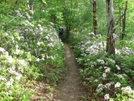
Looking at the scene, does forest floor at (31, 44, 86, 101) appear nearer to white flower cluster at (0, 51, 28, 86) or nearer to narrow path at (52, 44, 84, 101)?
narrow path at (52, 44, 84, 101)

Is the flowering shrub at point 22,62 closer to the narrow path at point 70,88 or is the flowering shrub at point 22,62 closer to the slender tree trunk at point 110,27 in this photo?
the narrow path at point 70,88

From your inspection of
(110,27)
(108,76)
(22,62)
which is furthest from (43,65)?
(110,27)

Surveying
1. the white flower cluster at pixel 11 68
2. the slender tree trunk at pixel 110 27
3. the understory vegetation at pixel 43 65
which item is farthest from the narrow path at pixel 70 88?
the slender tree trunk at pixel 110 27

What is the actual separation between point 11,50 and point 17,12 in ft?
10.1

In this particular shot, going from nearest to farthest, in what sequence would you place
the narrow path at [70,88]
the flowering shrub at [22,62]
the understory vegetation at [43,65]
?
1. the flowering shrub at [22,62]
2. the understory vegetation at [43,65]
3. the narrow path at [70,88]

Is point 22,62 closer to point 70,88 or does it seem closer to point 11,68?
point 11,68

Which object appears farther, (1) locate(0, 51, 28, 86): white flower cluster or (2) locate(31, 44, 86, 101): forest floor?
(2) locate(31, 44, 86, 101): forest floor

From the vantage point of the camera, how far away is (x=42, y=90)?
7188mm

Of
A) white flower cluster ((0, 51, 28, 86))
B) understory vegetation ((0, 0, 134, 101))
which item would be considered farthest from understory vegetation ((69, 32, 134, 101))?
white flower cluster ((0, 51, 28, 86))

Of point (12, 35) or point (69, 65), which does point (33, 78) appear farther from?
point (69, 65)

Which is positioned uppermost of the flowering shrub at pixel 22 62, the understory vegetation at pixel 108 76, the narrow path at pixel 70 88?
the flowering shrub at pixel 22 62

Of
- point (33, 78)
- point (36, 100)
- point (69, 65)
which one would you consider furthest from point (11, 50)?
point (69, 65)

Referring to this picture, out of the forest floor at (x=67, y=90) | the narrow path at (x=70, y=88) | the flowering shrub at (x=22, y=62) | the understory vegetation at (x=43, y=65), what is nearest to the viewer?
the flowering shrub at (x=22, y=62)

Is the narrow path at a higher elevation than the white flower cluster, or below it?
below
